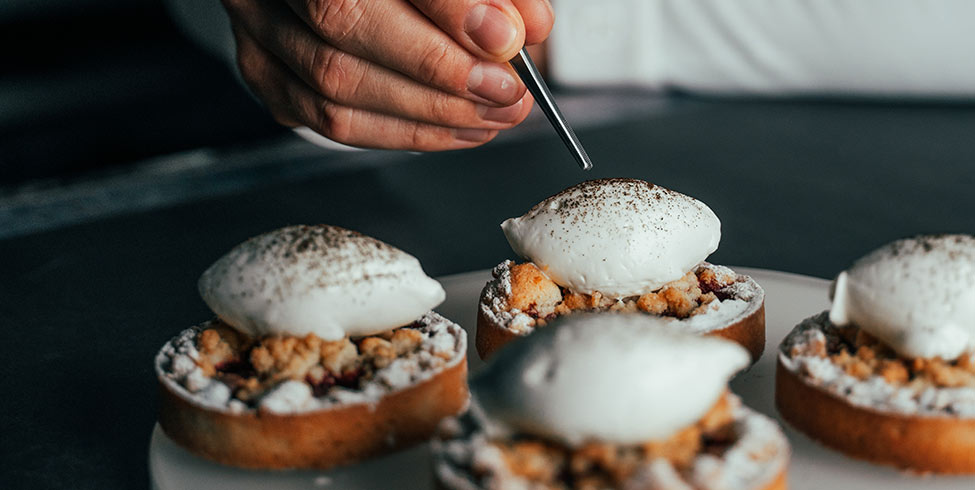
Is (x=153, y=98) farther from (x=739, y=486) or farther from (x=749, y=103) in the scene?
(x=739, y=486)

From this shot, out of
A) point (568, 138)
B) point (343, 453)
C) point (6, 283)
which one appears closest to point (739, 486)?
point (343, 453)

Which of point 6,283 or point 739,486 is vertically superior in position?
point 739,486

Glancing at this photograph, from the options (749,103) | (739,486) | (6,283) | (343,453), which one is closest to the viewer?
(739,486)

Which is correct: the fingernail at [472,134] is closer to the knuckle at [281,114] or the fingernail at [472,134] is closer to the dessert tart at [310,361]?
the knuckle at [281,114]

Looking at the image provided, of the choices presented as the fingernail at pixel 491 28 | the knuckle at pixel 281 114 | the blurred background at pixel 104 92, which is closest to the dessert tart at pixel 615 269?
the fingernail at pixel 491 28

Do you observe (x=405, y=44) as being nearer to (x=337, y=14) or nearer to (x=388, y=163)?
(x=337, y=14)

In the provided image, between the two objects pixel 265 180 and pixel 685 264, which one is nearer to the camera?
pixel 685 264
